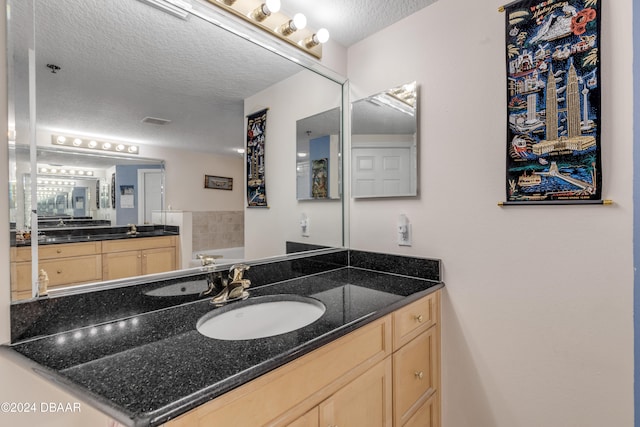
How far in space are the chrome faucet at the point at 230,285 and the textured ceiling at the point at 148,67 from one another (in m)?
0.56

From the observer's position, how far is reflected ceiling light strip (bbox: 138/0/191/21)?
1.09 metres

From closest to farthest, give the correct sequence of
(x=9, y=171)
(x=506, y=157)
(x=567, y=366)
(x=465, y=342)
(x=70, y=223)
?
(x=9, y=171)
(x=70, y=223)
(x=567, y=366)
(x=506, y=157)
(x=465, y=342)

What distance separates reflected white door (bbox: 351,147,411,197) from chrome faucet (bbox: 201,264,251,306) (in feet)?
2.88

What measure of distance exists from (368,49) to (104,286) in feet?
5.76

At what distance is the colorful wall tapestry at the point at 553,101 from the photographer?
3.50ft

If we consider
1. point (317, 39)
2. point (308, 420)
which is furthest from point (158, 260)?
point (317, 39)

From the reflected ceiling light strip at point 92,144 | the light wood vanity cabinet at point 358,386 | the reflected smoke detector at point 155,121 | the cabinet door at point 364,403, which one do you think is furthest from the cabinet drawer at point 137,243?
the cabinet door at point 364,403

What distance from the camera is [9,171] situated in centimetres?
82

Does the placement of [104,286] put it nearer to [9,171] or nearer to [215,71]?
[9,171]

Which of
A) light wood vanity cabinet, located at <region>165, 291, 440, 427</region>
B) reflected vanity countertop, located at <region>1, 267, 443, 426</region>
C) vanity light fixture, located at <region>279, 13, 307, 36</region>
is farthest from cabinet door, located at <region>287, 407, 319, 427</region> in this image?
vanity light fixture, located at <region>279, 13, 307, 36</region>

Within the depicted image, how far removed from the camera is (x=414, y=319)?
4.28ft

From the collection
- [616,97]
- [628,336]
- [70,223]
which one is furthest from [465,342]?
[70,223]

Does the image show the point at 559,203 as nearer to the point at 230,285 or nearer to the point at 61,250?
the point at 230,285

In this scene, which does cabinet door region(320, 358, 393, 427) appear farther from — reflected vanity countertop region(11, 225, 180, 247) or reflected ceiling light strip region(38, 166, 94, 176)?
reflected ceiling light strip region(38, 166, 94, 176)
